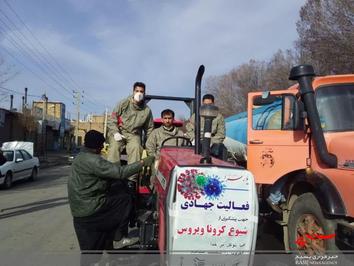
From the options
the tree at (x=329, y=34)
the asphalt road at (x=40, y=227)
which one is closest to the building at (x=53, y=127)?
the tree at (x=329, y=34)

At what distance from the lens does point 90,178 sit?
541cm

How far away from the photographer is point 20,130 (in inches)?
1794

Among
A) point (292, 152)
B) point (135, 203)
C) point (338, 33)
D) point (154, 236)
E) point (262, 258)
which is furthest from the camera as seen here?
point (338, 33)

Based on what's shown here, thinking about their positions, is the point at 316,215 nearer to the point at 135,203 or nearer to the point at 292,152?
the point at 292,152

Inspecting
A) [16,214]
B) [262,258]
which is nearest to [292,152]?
[262,258]

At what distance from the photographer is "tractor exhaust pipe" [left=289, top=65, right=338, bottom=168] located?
534 centimetres

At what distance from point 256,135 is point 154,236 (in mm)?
2359

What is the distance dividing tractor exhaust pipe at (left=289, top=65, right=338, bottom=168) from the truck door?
0.18m

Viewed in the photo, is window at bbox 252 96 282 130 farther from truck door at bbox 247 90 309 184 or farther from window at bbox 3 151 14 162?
window at bbox 3 151 14 162

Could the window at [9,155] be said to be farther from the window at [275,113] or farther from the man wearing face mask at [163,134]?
the window at [275,113]

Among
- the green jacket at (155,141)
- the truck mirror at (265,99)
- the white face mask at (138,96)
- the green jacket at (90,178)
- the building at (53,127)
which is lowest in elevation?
the green jacket at (90,178)

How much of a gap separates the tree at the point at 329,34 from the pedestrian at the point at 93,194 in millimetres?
20670

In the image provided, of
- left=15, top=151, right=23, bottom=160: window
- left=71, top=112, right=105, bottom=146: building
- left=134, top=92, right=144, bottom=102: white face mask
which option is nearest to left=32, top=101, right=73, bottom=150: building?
Answer: left=71, top=112, right=105, bottom=146: building

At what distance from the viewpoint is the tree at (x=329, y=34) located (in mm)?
23609
